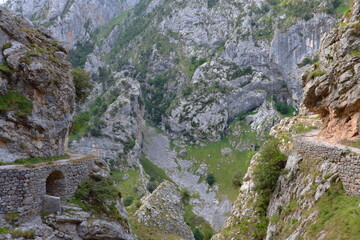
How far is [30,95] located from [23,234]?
10.1 metres

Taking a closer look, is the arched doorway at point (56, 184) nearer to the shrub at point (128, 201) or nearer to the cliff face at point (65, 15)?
the shrub at point (128, 201)

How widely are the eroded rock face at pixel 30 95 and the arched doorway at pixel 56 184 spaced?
2.42m

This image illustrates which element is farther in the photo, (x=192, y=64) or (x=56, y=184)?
(x=192, y=64)

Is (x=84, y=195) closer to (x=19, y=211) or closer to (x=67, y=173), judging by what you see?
(x=67, y=173)

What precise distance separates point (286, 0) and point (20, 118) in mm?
123809

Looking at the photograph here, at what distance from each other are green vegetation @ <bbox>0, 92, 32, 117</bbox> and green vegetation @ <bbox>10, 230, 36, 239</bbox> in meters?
8.05

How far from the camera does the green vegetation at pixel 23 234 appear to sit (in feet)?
42.9

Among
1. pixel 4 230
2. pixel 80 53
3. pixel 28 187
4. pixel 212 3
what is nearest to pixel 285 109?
pixel 212 3

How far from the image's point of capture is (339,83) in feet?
62.3

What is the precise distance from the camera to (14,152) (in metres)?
17.2

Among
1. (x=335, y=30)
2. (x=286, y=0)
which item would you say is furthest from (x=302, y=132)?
(x=286, y=0)

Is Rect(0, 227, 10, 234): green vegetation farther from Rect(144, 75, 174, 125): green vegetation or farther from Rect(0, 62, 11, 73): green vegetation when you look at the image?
Rect(144, 75, 174, 125): green vegetation

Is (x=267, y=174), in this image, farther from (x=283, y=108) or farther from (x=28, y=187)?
(x=283, y=108)

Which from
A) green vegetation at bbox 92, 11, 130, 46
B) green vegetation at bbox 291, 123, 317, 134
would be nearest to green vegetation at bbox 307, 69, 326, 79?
green vegetation at bbox 291, 123, 317, 134
